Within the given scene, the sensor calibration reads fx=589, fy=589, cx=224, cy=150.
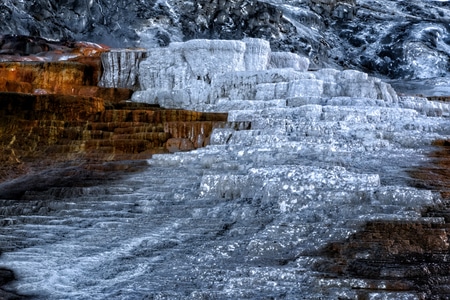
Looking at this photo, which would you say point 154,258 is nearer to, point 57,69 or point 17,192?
point 17,192

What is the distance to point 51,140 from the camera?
11977 mm

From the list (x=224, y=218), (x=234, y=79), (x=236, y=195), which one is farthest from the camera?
(x=234, y=79)

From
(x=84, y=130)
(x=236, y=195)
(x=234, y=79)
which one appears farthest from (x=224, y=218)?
(x=234, y=79)

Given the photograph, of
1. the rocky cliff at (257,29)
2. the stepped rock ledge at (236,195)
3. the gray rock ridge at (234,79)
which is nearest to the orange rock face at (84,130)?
the stepped rock ledge at (236,195)

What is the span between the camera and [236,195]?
8016 mm

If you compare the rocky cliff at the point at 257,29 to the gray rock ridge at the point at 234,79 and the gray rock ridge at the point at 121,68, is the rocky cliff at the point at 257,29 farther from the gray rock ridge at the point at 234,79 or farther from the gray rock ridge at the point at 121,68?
the gray rock ridge at the point at 234,79

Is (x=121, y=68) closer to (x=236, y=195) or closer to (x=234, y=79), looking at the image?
(x=234, y=79)

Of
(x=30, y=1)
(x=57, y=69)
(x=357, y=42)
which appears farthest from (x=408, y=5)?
(x=57, y=69)

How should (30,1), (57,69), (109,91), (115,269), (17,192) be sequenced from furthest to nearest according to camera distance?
(30,1), (57,69), (109,91), (17,192), (115,269)

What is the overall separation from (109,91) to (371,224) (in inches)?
504

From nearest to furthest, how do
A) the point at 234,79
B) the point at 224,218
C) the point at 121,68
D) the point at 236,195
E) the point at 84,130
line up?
the point at 224,218 < the point at 236,195 < the point at 84,130 < the point at 234,79 < the point at 121,68

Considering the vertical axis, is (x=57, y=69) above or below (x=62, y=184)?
above

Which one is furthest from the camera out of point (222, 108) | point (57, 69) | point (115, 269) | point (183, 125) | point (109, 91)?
point (57, 69)

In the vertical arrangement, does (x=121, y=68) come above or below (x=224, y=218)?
above
